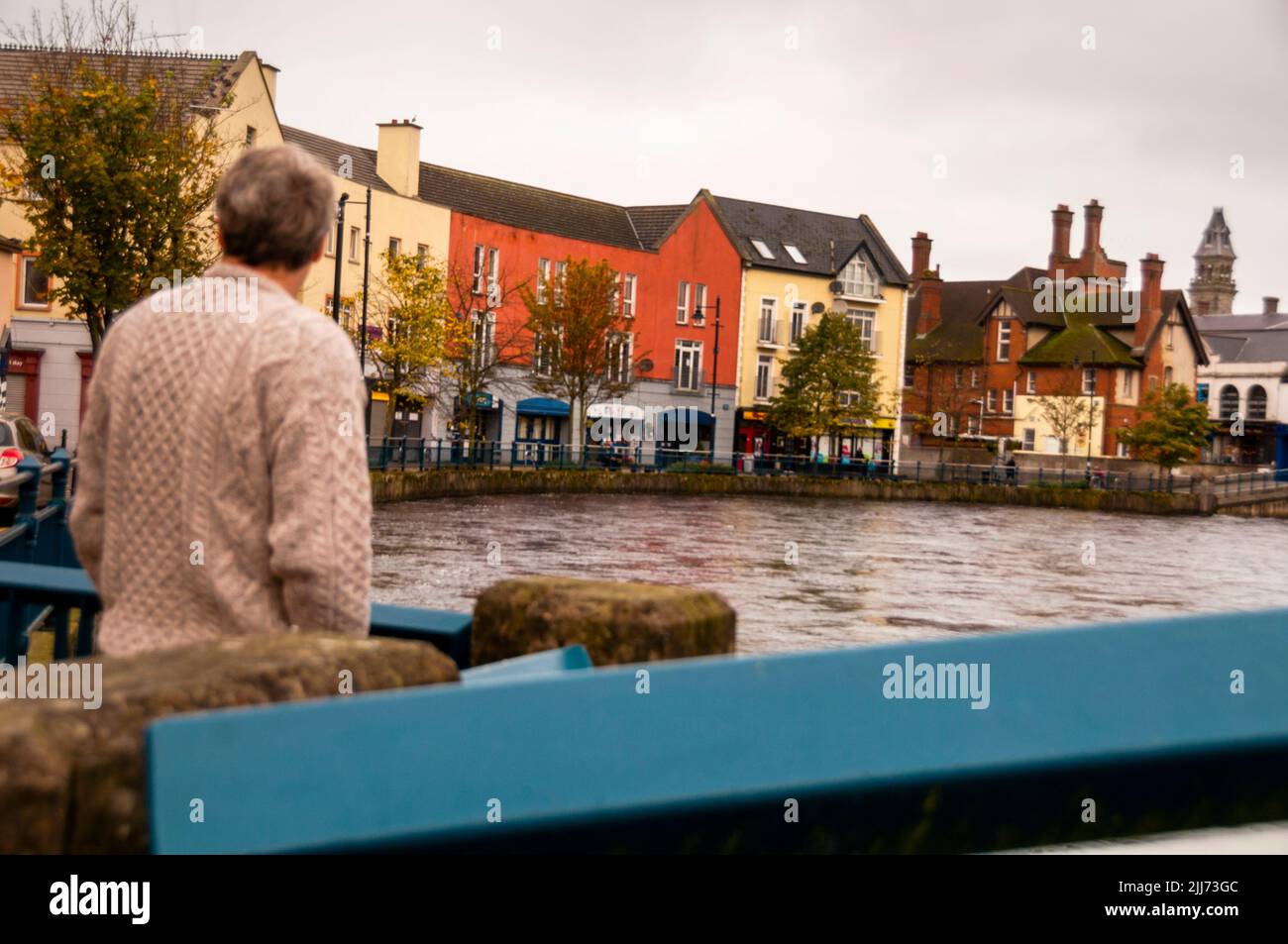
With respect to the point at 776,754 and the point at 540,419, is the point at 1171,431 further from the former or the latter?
Result: the point at 776,754

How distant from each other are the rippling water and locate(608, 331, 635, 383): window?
1566cm

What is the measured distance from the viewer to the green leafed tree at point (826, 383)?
233ft

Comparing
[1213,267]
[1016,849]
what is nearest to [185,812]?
[1016,849]

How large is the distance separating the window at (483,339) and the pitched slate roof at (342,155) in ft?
18.2

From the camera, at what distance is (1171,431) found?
7938cm

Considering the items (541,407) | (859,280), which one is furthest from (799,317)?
(541,407)

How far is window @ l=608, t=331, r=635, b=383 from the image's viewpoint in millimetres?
59938

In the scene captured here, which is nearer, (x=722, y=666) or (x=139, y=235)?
(x=722, y=666)

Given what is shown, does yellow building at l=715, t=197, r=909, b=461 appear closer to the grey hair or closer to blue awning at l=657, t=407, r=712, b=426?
blue awning at l=657, t=407, r=712, b=426

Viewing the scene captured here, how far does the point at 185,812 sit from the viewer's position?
2445mm

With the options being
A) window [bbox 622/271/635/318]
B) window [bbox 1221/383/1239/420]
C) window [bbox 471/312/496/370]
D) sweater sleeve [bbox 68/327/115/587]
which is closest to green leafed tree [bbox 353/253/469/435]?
window [bbox 471/312/496/370]

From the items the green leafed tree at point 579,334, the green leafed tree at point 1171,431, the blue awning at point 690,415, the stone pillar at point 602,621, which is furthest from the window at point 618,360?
the stone pillar at point 602,621

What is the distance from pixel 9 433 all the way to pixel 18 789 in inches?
784
